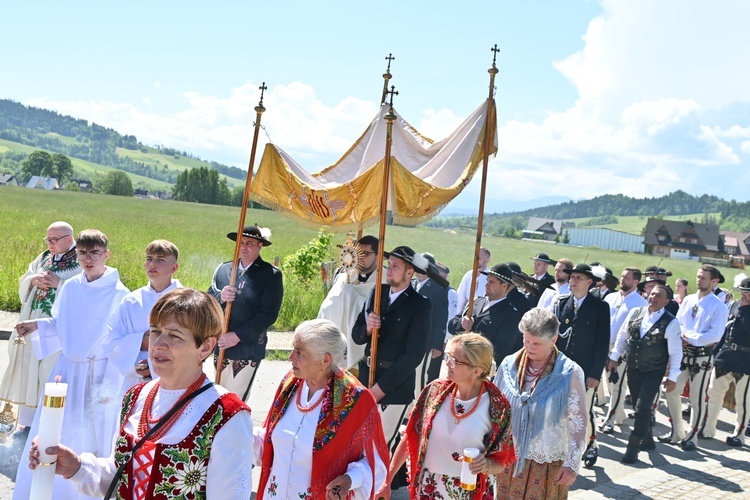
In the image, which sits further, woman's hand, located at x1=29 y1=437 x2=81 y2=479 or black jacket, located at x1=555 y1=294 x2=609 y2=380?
black jacket, located at x1=555 y1=294 x2=609 y2=380

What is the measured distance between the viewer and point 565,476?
4973 millimetres

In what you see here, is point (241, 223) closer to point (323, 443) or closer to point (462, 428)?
point (462, 428)

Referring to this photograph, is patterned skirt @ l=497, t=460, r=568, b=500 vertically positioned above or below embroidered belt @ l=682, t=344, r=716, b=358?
below

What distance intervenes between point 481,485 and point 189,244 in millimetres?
32145

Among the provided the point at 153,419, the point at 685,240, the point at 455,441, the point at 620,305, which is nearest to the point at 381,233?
the point at 455,441

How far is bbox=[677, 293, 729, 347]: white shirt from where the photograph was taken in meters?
10.2

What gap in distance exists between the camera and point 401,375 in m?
5.75

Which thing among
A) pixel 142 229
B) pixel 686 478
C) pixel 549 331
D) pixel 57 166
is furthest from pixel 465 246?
pixel 57 166

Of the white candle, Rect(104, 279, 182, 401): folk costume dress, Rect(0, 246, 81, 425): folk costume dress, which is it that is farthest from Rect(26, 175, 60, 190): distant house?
the white candle

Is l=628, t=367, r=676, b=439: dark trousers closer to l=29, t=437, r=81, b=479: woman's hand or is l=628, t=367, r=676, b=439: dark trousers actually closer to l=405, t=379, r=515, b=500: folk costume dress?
l=405, t=379, r=515, b=500: folk costume dress

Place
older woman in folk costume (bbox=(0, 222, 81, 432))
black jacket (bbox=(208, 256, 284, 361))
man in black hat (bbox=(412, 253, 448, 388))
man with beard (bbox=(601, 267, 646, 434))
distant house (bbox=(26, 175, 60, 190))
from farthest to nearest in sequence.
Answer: distant house (bbox=(26, 175, 60, 190)) → man with beard (bbox=(601, 267, 646, 434)) → man in black hat (bbox=(412, 253, 448, 388)) → older woman in folk costume (bbox=(0, 222, 81, 432)) → black jacket (bbox=(208, 256, 284, 361))

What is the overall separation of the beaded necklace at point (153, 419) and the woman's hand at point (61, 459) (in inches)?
9.5

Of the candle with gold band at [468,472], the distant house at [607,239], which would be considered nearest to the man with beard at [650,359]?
the candle with gold band at [468,472]

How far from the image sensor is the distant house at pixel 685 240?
333 ft
